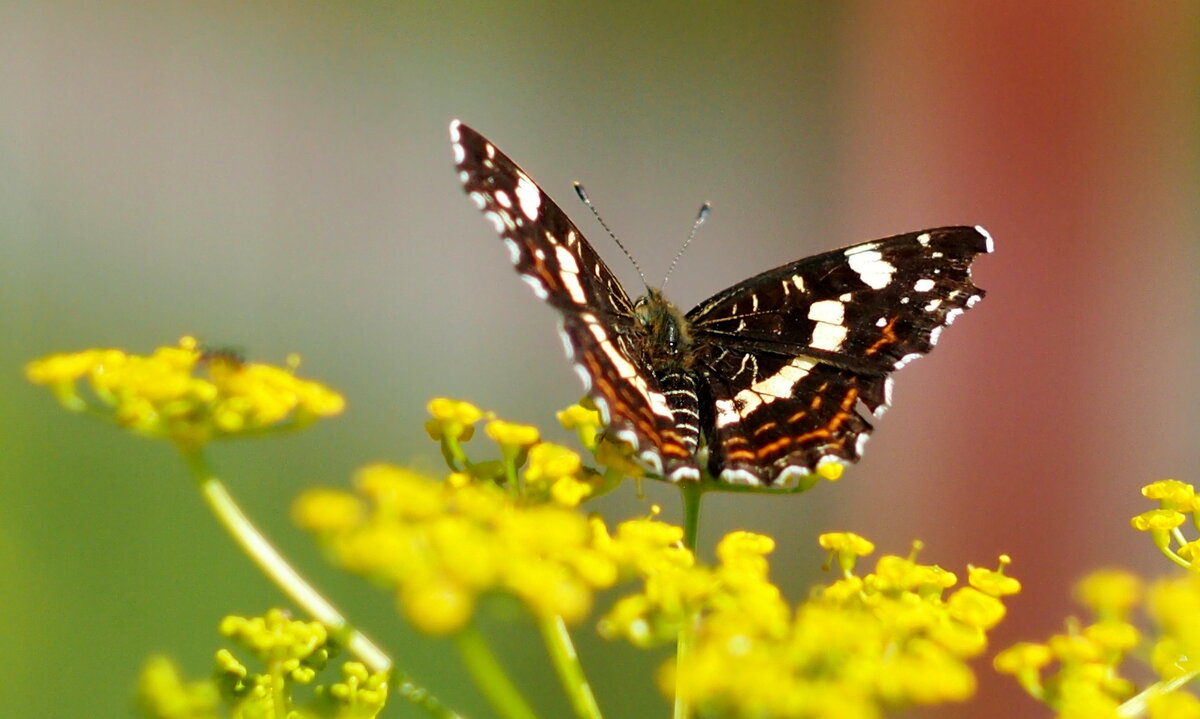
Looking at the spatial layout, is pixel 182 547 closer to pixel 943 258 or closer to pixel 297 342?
pixel 297 342

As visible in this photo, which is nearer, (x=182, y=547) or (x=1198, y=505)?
(x=1198, y=505)

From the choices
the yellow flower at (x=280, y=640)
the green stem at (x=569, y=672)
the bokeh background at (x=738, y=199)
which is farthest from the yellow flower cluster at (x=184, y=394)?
the bokeh background at (x=738, y=199)

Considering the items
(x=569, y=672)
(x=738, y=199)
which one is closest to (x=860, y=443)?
(x=569, y=672)

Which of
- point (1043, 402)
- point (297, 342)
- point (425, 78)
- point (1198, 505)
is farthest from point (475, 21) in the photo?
point (1198, 505)

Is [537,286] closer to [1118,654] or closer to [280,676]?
[280,676]

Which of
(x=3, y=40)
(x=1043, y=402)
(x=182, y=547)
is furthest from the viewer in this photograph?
(x=1043, y=402)

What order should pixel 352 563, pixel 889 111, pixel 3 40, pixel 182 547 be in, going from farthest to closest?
pixel 889 111 → pixel 3 40 → pixel 182 547 → pixel 352 563

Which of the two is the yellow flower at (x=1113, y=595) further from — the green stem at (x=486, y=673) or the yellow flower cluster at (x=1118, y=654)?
the green stem at (x=486, y=673)
